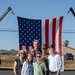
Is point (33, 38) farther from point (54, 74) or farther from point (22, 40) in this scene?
point (54, 74)

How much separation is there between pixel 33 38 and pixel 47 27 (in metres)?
0.81

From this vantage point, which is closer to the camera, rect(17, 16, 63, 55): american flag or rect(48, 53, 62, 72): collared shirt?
rect(17, 16, 63, 55): american flag

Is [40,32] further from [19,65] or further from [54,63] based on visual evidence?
[19,65]

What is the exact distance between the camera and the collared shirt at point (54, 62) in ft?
33.5

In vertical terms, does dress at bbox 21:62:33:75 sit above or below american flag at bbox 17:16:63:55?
below

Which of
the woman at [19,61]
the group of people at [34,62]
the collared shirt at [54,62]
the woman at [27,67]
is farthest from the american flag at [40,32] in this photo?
the woman at [27,67]

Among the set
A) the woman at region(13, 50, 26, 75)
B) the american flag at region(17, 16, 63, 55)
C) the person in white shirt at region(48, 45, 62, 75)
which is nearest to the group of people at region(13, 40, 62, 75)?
the woman at region(13, 50, 26, 75)

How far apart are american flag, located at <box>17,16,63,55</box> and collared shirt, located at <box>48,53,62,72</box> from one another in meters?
0.21

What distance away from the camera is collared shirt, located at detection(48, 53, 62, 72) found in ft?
33.5

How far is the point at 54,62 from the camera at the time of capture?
10.2 m

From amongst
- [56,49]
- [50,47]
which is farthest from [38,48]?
[56,49]

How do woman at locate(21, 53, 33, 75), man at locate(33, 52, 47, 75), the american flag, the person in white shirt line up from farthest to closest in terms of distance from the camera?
the person in white shirt → the american flag → man at locate(33, 52, 47, 75) → woman at locate(21, 53, 33, 75)

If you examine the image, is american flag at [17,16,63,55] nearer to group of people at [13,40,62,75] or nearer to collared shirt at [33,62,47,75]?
group of people at [13,40,62,75]

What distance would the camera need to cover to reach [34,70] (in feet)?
30.6
